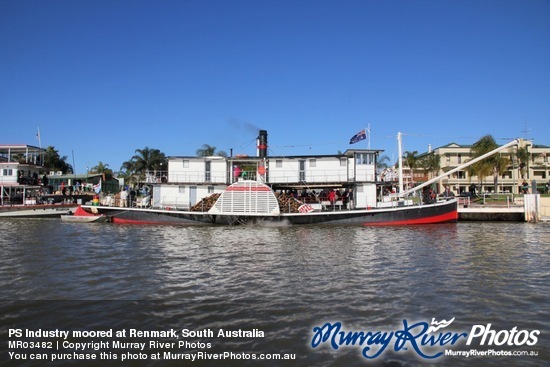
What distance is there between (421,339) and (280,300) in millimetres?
3372

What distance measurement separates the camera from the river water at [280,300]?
6.76 meters

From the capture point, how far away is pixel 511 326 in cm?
779

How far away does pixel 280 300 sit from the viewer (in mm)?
9344

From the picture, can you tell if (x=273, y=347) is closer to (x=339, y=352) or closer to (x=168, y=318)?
(x=339, y=352)

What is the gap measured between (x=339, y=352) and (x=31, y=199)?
43.7 metres

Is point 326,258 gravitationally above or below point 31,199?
below

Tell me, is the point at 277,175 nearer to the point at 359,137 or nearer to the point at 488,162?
the point at 359,137

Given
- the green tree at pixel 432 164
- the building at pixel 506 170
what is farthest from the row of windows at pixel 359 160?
the green tree at pixel 432 164

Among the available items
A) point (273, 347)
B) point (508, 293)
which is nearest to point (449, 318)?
point (508, 293)

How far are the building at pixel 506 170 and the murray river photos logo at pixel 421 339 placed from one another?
62397 millimetres

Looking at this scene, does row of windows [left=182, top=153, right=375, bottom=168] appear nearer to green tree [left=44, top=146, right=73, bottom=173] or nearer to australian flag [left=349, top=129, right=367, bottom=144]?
australian flag [left=349, top=129, right=367, bottom=144]

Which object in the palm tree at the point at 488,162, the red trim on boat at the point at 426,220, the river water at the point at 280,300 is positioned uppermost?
the palm tree at the point at 488,162

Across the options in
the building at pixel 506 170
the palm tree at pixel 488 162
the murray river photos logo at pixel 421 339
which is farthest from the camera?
the building at pixel 506 170

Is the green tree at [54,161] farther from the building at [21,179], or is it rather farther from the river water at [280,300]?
the river water at [280,300]
